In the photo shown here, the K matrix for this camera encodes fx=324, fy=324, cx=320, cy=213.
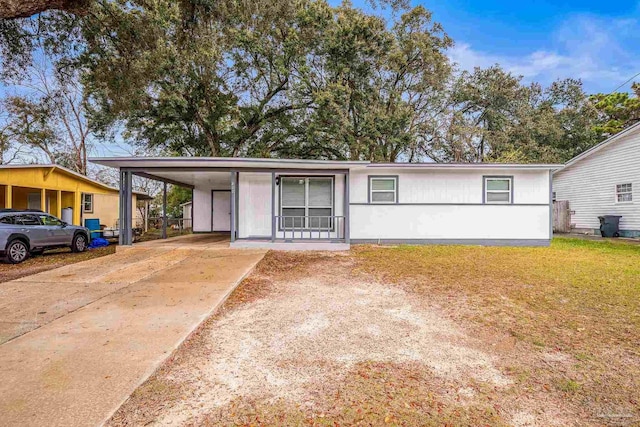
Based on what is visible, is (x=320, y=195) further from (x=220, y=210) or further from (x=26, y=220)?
(x=26, y=220)

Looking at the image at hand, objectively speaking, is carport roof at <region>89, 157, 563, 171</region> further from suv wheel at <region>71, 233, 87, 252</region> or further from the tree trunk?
the tree trunk

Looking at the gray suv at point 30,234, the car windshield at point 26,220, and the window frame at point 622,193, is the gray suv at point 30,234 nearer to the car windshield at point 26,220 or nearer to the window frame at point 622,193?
the car windshield at point 26,220

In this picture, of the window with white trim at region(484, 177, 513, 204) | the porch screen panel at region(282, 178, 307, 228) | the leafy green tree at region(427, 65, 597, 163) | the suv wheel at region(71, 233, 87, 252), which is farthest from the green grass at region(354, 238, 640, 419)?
the leafy green tree at region(427, 65, 597, 163)

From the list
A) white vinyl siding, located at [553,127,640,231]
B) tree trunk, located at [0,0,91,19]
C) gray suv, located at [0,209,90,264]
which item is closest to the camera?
tree trunk, located at [0,0,91,19]

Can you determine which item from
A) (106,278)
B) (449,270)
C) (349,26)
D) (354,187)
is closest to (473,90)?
(349,26)

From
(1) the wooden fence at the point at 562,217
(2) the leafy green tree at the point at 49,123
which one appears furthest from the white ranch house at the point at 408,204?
(2) the leafy green tree at the point at 49,123

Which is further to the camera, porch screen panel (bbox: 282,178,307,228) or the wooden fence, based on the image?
the wooden fence

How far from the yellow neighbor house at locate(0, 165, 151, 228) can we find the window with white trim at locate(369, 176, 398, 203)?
11.6m

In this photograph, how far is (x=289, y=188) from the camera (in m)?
11.2

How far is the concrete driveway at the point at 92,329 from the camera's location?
233 cm

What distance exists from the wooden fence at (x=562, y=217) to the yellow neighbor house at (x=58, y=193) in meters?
21.9

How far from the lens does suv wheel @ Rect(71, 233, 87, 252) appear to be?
34.3ft

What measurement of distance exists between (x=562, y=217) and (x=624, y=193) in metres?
3.28

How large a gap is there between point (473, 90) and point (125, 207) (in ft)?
74.3
